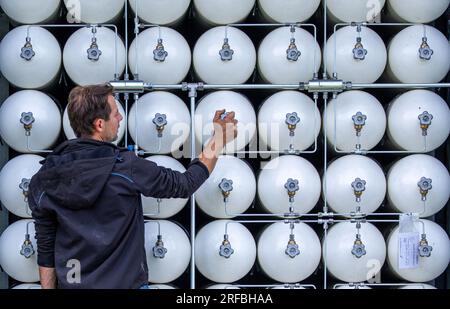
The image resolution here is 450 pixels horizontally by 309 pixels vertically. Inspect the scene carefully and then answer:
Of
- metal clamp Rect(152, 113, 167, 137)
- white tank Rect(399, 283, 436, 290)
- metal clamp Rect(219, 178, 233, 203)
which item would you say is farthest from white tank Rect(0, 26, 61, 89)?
white tank Rect(399, 283, 436, 290)

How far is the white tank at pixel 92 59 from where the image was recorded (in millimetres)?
2467

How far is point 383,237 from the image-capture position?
260 cm

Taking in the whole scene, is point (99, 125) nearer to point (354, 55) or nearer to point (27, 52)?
point (27, 52)

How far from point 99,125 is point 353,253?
1.17m

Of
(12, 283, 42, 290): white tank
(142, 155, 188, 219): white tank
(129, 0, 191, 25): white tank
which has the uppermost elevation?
(129, 0, 191, 25): white tank

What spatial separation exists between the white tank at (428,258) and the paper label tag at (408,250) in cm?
4

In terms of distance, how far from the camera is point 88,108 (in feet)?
6.10

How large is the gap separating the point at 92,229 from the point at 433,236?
143 cm

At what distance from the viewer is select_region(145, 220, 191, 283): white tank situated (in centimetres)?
240

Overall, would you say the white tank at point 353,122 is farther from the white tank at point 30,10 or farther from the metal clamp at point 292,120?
the white tank at point 30,10

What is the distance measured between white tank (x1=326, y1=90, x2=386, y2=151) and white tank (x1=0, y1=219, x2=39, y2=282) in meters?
1.28

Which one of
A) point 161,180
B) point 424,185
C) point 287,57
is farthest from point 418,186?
point 161,180

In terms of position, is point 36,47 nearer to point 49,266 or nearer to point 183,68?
point 183,68

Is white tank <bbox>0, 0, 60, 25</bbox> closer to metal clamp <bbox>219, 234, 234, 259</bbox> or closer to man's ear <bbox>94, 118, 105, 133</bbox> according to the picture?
man's ear <bbox>94, 118, 105, 133</bbox>
